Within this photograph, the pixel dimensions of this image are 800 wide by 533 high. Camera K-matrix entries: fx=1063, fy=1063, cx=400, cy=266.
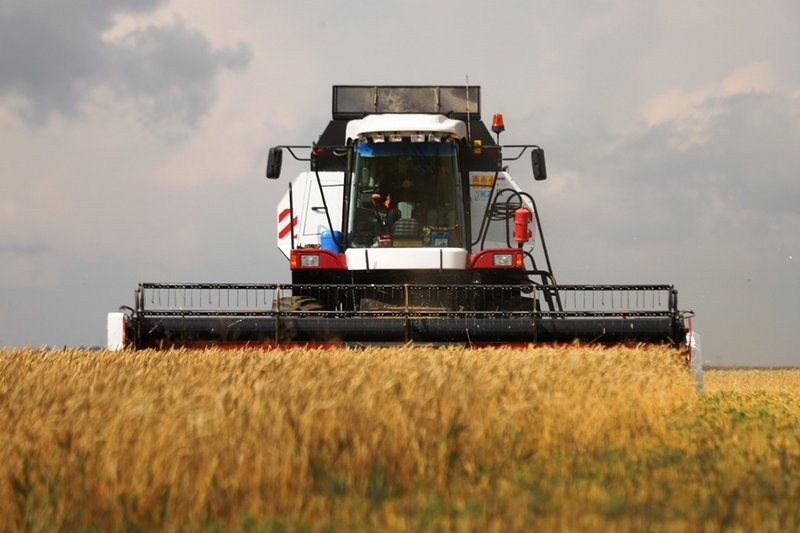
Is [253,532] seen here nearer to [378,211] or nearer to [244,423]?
[244,423]

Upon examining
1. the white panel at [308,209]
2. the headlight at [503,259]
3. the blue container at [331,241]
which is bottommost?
the headlight at [503,259]

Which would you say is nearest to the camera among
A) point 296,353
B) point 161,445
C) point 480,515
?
point 480,515

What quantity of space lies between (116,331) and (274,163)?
7.86 feet

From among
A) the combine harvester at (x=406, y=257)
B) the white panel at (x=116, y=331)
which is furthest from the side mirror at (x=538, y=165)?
the white panel at (x=116, y=331)

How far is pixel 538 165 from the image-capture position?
10609mm

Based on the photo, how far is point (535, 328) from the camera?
895 cm

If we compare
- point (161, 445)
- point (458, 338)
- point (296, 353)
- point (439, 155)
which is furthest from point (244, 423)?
point (439, 155)

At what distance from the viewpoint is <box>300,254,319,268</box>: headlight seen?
981 cm

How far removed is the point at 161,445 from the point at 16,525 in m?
0.55

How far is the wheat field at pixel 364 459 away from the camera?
333cm

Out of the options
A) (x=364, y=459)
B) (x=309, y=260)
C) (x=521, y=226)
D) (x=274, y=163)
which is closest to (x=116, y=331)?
(x=309, y=260)

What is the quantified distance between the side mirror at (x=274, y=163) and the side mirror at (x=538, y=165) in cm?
252

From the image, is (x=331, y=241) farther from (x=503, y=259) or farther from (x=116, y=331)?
(x=116, y=331)

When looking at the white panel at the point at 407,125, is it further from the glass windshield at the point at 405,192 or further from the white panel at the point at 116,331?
the white panel at the point at 116,331
